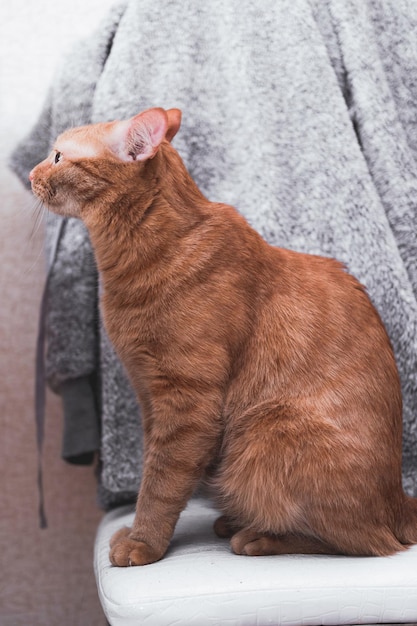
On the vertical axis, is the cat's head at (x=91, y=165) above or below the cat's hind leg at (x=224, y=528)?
above

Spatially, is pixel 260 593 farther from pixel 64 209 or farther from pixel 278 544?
pixel 64 209

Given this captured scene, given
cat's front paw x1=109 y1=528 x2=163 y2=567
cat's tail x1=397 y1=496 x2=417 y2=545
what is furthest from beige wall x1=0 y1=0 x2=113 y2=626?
cat's tail x1=397 y1=496 x2=417 y2=545

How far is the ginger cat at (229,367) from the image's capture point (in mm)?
915

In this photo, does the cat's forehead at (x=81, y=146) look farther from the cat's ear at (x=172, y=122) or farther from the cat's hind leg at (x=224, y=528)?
the cat's hind leg at (x=224, y=528)

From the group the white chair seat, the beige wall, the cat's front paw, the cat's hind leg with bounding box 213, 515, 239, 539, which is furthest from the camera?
the beige wall

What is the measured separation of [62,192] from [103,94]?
1.31ft

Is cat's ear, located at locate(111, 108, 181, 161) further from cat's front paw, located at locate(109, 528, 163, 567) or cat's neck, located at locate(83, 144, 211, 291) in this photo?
cat's front paw, located at locate(109, 528, 163, 567)

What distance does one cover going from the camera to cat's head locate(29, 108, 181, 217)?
946 mm

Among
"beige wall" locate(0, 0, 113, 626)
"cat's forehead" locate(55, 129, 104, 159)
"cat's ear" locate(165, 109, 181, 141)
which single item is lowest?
"beige wall" locate(0, 0, 113, 626)

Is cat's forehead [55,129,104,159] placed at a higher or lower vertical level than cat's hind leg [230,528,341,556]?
higher

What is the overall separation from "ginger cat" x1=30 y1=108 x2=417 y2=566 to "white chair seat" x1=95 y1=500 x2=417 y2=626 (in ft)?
0.22

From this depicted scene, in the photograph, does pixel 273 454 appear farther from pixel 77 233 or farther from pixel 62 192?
pixel 77 233

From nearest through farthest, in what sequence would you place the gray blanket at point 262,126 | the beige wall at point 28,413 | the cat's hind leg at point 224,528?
the cat's hind leg at point 224,528
the gray blanket at point 262,126
the beige wall at point 28,413

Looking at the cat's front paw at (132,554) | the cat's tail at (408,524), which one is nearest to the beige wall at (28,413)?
the cat's front paw at (132,554)
